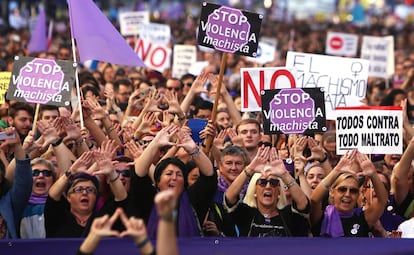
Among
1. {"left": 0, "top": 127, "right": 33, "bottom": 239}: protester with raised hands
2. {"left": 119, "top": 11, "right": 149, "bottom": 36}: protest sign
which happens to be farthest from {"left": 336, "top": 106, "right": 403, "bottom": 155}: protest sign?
{"left": 119, "top": 11, "right": 149, "bottom": 36}: protest sign

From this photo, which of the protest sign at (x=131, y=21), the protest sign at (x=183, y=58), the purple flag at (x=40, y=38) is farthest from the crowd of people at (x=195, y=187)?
the protest sign at (x=131, y=21)

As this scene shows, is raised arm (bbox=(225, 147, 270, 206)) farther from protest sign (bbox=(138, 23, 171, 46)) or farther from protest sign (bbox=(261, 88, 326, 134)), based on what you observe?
protest sign (bbox=(138, 23, 171, 46))

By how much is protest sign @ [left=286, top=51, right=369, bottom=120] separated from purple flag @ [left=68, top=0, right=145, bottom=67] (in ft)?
6.02

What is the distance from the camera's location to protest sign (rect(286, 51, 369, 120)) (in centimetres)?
1207

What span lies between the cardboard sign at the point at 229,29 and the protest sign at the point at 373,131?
1099 mm

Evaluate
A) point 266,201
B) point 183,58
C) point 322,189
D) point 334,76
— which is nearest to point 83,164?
point 266,201

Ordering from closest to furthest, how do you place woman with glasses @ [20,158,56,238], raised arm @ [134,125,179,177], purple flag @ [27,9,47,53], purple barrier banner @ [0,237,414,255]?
purple barrier banner @ [0,237,414,255], raised arm @ [134,125,179,177], woman with glasses @ [20,158,56,238], purple flag @ [27,9,47,53]

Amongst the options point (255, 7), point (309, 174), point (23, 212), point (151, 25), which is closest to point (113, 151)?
point (23, 212)

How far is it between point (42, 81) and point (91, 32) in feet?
3.34

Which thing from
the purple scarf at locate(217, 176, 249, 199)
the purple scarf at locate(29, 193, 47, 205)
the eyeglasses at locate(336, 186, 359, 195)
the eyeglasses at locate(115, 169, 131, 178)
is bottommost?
the purple scarf at locate(29, 193, 47, 205)

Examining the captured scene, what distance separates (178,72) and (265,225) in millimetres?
9726

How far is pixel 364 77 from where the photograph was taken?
1215cm

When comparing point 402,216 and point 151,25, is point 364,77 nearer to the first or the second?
point 402,216

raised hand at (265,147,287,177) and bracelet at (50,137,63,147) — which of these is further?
bracelet at (50,137,63,147)
